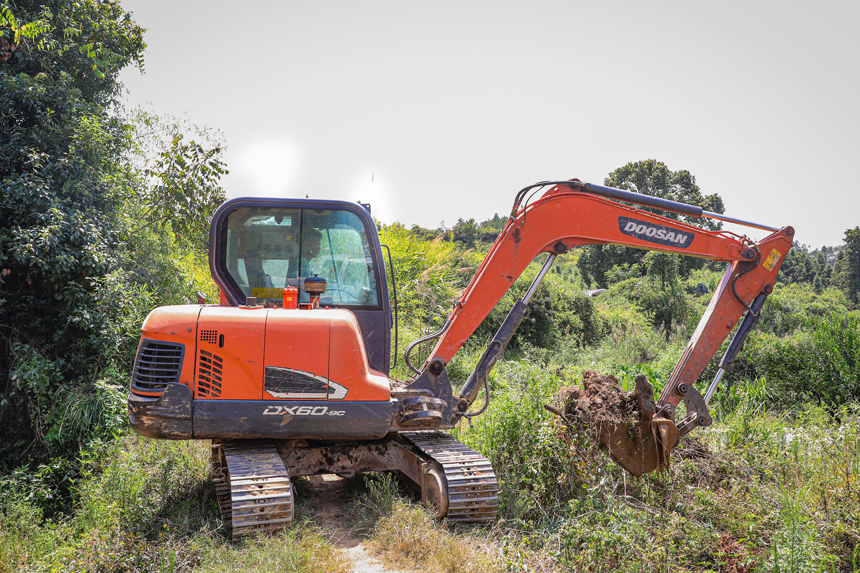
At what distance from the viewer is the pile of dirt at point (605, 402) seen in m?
4.79

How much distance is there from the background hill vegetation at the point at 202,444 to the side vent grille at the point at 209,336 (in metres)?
1.33

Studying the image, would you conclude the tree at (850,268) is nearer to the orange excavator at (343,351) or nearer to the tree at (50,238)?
the orange excavator at (343,351)

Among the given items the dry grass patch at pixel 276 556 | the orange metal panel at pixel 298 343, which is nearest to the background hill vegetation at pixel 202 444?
the dry grass patch at pixel 276 556

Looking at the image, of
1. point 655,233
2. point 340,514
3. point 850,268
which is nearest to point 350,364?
point 340,514

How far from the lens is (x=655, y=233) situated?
520 cm

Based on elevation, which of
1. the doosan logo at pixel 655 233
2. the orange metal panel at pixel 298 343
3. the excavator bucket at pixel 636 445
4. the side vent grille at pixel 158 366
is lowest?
the excavator bucket at pixel 636 445

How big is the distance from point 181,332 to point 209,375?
366 millimetres

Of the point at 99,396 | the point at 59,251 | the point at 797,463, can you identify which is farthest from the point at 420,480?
the point at 59,251

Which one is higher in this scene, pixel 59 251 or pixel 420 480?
pixel 59 251

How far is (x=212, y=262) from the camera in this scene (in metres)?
5.03

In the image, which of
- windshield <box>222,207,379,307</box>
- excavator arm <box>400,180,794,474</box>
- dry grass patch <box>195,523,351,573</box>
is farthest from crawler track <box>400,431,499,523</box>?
windshield <box>222,207,379,307</box>

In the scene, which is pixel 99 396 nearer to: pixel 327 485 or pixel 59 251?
pixel 59 251

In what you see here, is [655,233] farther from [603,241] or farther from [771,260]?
[771,260]

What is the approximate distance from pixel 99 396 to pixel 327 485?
11.9 feet
